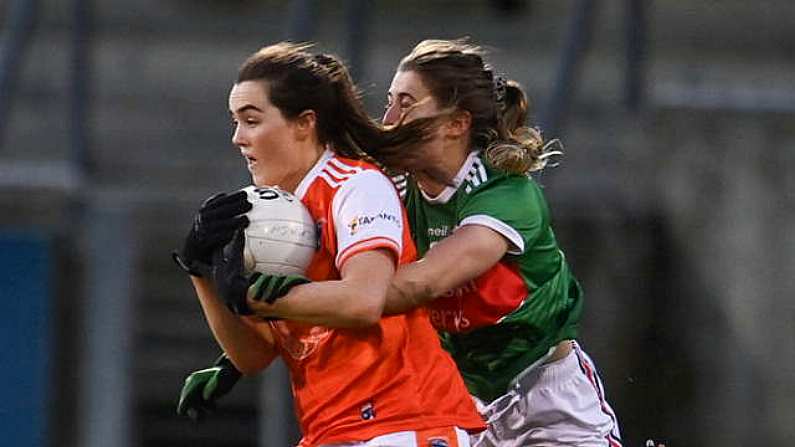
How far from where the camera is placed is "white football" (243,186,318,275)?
12.3 ft

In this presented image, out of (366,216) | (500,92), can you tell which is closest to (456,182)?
(500,92)

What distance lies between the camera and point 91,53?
839 centimetres

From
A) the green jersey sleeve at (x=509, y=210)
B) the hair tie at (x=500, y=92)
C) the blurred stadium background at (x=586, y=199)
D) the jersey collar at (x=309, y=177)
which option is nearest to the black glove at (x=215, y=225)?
the jersey collar at (x=309, y=177)

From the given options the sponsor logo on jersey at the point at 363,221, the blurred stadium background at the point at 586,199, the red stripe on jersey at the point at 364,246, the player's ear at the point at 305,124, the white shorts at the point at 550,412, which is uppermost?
the player's ear at the point at 305,124

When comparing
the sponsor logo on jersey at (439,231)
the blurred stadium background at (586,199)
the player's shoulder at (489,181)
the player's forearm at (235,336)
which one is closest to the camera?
the player's forearm at (235,336)

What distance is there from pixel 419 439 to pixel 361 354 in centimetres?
21

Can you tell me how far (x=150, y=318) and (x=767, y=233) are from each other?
3165mm

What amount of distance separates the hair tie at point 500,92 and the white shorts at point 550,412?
0.67 metres

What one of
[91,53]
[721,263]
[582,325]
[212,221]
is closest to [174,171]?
[91,53]

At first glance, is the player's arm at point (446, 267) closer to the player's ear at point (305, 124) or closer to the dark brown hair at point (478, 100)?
the dark brown hair at point (478, 100)

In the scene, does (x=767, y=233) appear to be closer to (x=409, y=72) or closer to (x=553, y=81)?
(x=553, y=81)

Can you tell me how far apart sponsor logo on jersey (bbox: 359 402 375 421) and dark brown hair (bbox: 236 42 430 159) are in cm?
55

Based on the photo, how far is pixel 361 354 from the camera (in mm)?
3777

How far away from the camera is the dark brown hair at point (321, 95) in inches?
153
